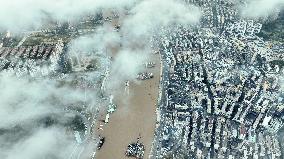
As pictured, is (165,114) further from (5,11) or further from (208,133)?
(5,11)

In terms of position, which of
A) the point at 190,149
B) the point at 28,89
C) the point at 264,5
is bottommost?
the point at 190,149

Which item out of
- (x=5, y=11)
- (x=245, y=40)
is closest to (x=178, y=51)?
(x=245, y=40)

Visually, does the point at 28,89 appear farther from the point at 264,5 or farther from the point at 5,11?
the point at 264,5

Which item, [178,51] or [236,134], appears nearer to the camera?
[236,134]

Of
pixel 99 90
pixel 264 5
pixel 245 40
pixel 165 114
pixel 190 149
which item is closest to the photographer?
pixel 190 149

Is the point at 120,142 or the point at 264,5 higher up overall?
the point at 264,5

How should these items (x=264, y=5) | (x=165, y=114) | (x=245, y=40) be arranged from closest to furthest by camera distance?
(x=165, y=114) → (x=245, y=40) → (x=264, y=5)
